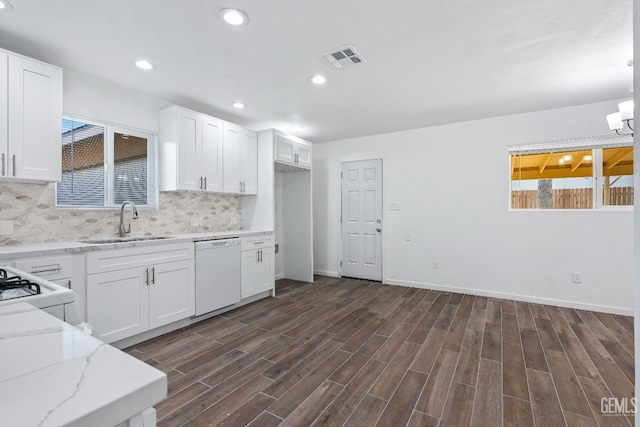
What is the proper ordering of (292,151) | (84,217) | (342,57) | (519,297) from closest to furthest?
(342,57) → (84,217) → (519,297) → (292,151)

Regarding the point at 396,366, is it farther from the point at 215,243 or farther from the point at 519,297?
the point at 519,297

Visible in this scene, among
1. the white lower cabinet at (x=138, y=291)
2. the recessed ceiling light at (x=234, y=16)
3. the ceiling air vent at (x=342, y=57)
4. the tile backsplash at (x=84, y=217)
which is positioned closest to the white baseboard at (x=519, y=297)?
the tile backsplash at (x=84, y=217)

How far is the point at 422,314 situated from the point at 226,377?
2389mm

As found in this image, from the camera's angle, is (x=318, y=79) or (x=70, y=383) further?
(x=318, y=79)

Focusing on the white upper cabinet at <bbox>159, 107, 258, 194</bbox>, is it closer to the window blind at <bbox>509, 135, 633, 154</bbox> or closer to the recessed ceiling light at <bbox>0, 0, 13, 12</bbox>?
the recessed ceiling light at <bbox>0, 0, 13, 12</bbox>

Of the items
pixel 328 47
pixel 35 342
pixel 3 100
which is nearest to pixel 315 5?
pixel 328 47

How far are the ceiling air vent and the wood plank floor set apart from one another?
262cm

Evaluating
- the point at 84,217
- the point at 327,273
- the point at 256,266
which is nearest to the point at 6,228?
the point at 84,217

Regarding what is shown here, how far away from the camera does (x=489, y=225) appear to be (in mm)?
4238

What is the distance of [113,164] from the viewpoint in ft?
10.5

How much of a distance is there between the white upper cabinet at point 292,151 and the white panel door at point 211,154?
87 cm

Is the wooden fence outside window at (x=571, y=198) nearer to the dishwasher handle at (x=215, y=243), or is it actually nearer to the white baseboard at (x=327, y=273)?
the white baseboard at (x=327, y=273)

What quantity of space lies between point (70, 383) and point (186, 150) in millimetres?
3356

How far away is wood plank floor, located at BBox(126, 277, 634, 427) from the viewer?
184cm
